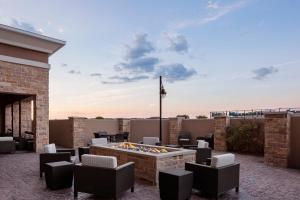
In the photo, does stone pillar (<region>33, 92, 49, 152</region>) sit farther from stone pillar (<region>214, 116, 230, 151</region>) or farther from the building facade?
stone pillar (<region>214, 116, 230, 151</region>)

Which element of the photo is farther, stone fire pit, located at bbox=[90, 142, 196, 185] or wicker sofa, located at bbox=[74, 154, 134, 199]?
Answer: stone fire pit, located at bbox=[90, 142, 196, 185]

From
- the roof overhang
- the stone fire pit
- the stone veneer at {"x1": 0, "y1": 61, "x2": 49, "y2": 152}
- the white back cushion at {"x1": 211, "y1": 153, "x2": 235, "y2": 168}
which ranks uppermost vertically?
the roof overhang

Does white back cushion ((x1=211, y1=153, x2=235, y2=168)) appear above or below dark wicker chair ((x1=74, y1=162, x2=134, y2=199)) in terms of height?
above

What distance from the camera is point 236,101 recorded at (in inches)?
683

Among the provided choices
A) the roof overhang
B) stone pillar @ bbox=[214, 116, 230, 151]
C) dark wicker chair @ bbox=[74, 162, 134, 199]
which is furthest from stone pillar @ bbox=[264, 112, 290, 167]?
the roof overhang

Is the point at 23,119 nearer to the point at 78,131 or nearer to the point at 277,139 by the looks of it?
the point at 78,131

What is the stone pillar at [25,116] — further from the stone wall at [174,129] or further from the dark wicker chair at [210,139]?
the dark wicker chair at [210,139]

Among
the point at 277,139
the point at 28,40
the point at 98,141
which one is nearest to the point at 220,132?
the point at 277,139

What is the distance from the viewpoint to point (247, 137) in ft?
38.0

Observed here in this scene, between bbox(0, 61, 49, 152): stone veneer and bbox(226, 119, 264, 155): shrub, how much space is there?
8624 millimetres

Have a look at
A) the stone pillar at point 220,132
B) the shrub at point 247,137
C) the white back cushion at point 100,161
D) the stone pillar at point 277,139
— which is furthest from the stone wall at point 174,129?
the white back cushion at point 100,161

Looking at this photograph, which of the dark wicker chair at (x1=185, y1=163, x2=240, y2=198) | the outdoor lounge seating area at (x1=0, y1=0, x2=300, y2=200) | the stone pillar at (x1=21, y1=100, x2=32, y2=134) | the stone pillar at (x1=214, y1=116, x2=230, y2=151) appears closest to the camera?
the dark wicker chair at (x1=185, y1=163, x2=240, y2=198)

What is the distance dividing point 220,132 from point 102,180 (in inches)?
338

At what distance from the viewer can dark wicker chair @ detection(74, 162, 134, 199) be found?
502 centimetres
